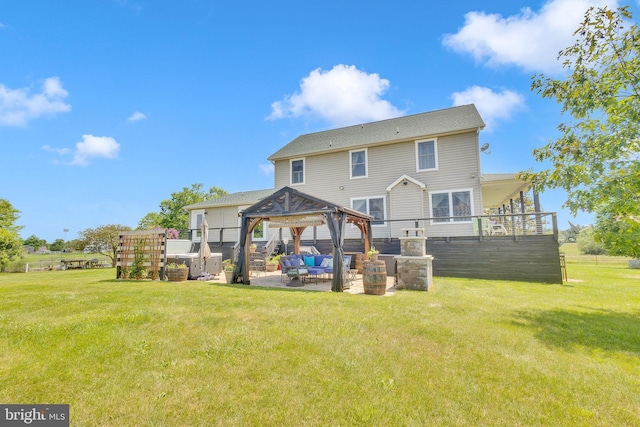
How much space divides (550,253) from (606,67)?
666 cm

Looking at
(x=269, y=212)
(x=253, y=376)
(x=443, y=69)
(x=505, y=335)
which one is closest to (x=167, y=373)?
(x=253, y=376)

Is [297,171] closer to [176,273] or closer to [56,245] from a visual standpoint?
[176,273]

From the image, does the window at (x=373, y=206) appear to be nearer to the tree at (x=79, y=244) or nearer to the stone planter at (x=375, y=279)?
the stone planter at (x=375, y=279)

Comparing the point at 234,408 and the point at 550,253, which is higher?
the point at 550,253

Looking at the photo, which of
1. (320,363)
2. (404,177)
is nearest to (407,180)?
(404,177)

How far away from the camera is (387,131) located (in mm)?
15852

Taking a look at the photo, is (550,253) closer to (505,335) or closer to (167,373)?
(505,335)

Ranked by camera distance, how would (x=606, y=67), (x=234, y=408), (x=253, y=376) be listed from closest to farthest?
(x=234, y=408), (x=253, y=376), (x=606, y=67)

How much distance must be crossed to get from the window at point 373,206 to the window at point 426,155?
8.60 feet

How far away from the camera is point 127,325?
4512mm

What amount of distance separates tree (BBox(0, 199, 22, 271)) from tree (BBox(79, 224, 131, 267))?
160 inches

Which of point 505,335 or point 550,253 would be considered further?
point 550,253

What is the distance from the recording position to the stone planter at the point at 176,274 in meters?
10.2

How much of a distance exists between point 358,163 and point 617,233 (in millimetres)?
11571
